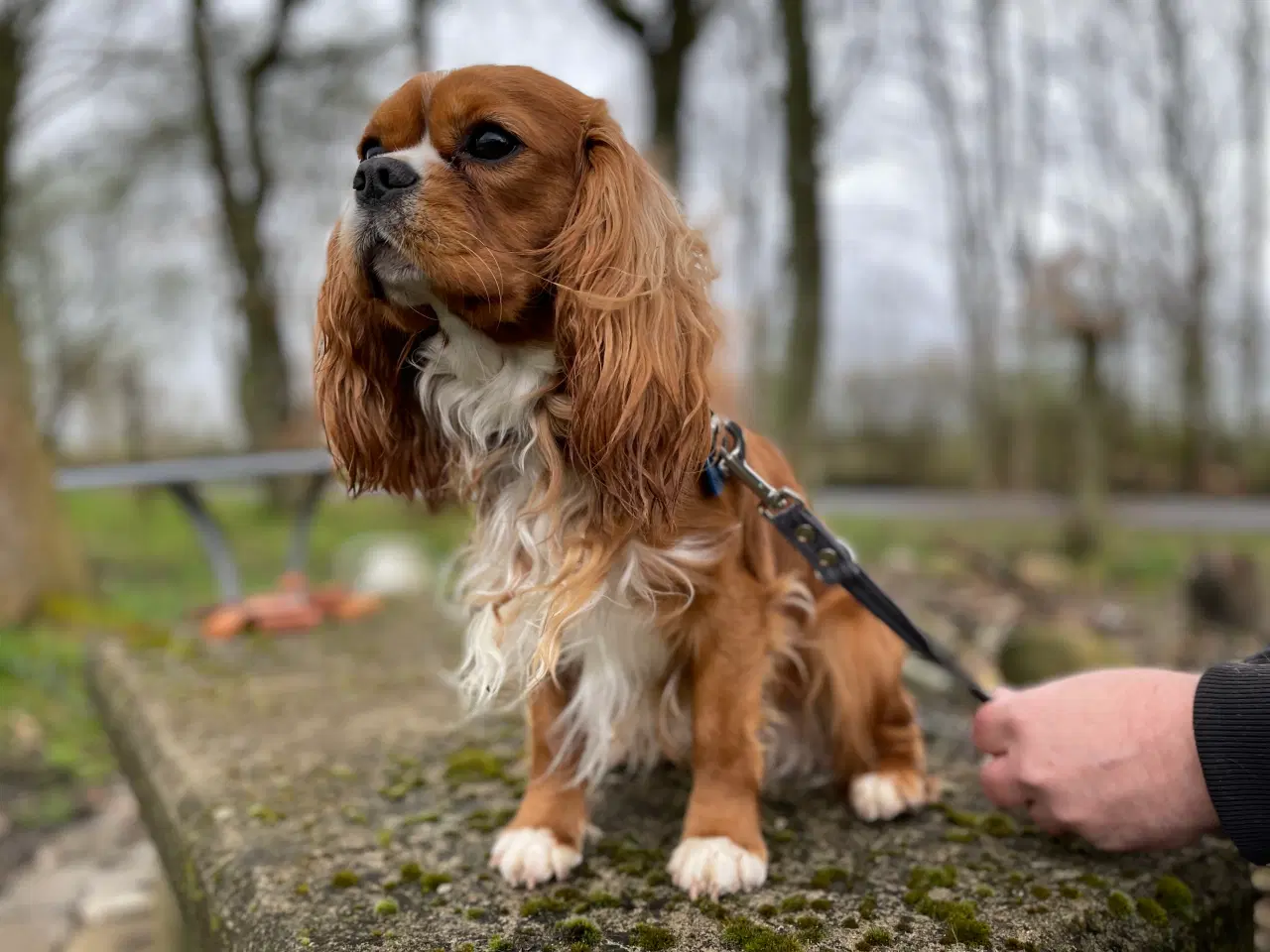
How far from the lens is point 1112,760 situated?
167cm

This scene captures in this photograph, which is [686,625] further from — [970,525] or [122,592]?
[970,525]

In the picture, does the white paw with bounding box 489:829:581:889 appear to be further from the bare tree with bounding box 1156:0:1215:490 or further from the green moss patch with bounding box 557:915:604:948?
the bare tree with bounding box 1156:0:1215:490

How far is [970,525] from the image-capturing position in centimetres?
1272

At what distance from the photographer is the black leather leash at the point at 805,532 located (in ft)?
5.99

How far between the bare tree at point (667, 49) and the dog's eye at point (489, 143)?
8.10 meters

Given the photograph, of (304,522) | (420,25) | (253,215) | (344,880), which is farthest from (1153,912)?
(253,215)

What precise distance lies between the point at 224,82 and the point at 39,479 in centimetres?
1036

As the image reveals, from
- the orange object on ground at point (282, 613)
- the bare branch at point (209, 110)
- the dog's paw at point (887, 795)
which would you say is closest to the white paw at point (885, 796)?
the dog's paw at point (887, 795)

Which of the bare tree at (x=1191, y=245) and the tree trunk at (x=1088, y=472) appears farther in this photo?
the bare tree at (x=1191, y=245)

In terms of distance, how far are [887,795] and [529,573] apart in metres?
0.92

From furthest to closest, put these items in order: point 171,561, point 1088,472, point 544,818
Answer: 1. point 171,561
2. point 1088,472
3. point 544,818

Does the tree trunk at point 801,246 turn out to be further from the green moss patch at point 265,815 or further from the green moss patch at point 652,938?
the green moss patch at point 652,938

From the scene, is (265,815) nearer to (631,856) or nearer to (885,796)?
(631,856)

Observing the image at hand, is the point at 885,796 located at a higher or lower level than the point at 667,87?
lower
